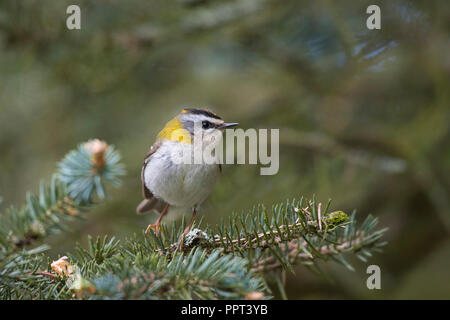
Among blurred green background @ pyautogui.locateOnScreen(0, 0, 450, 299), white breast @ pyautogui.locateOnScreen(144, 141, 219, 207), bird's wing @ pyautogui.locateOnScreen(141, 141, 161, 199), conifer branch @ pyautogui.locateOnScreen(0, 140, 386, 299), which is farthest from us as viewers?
blurred green background @ pyautogui.locateOnScreen(0, 0, 450, 299)

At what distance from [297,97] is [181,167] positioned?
114 centimetres

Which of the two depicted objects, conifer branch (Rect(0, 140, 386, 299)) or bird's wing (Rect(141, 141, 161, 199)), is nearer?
conifer branch (Rect(0, 140, 386, 299))

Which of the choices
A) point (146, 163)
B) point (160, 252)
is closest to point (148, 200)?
point (146, 163)

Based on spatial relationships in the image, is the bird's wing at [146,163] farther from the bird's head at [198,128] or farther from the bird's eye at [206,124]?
the bird's eye at [206,124]

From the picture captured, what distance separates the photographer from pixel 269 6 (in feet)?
7.13

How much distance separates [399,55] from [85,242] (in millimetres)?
2162

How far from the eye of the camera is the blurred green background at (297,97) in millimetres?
2186

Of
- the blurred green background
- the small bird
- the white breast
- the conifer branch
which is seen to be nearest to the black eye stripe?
the small bird

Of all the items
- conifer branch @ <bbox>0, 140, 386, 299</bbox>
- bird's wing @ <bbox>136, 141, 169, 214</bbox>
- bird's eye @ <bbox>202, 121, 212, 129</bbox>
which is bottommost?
conifer branch @ <bbox>0, 140, 386, 299</bbox>

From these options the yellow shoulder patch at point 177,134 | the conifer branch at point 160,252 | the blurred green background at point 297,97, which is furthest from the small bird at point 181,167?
the conifer branch at point 160,252

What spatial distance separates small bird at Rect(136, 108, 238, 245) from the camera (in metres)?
1.88

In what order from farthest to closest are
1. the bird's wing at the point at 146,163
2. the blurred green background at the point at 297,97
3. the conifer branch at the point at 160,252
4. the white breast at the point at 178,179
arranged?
the blurred green background at the point at 297,97
the bird's wing at the point at 146,163
the white breast at the point at 178,179
the conifer branch at the point at 160,252

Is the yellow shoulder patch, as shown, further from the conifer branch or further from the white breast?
the conifer branch
